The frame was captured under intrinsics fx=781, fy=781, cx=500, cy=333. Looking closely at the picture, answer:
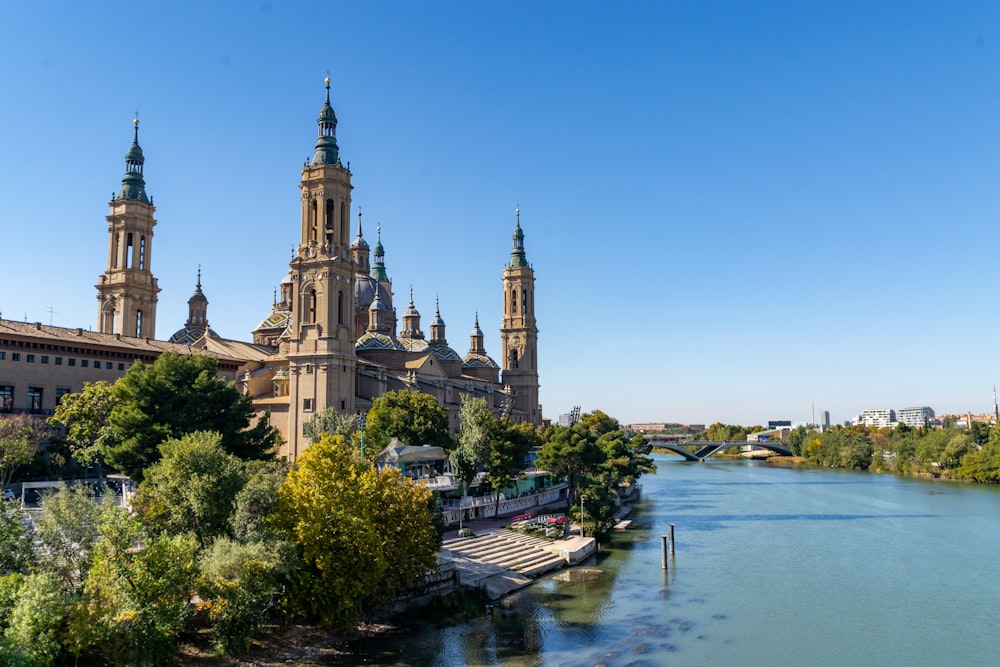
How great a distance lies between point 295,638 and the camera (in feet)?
103

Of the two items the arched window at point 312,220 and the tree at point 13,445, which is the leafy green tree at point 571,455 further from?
the tree at point 13,445

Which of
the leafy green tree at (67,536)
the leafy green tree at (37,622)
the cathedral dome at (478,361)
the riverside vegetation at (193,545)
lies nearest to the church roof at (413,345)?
the cathedral dome at (478,361)

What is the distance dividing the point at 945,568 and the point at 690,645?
77.8 feet

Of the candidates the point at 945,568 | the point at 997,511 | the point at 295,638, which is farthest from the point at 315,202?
the point at 997,511

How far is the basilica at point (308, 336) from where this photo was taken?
66.4 meters

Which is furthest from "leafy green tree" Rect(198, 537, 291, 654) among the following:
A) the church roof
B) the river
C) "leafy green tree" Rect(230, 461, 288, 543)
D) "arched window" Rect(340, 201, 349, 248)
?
the church roof

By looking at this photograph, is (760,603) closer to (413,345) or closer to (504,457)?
(504,457)

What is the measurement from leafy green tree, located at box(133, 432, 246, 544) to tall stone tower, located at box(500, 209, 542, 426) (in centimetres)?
8396

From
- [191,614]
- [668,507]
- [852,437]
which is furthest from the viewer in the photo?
[852,437]

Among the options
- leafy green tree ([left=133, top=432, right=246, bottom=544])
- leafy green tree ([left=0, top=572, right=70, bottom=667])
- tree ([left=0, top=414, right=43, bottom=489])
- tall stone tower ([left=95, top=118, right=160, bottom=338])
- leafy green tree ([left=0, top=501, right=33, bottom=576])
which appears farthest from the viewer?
tall stone tower ([left=95, top=118, right=160, bottom=338])

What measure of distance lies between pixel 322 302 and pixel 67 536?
138 feet

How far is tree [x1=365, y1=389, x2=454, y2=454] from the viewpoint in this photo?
58.8 meters

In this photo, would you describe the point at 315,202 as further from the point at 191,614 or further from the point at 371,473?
the point at 191,614

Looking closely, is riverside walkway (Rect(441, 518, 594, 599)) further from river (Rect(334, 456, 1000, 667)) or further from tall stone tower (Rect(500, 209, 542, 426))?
tall stone tower (Rect(500, 209, 542, 426))
